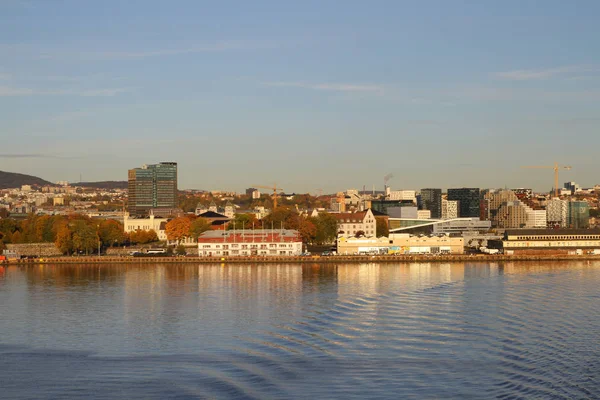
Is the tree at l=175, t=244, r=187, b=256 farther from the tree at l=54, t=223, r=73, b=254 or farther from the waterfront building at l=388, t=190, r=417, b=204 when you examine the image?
the waterfront building at l=388, t=190, r=417, b=204

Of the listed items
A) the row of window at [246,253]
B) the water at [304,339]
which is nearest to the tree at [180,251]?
the row of window at [246,253]

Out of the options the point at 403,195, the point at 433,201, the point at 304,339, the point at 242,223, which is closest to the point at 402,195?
the point at 403,195

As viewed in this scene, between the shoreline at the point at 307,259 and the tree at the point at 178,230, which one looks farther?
the tree at the point at 178,230

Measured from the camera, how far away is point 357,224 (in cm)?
3416

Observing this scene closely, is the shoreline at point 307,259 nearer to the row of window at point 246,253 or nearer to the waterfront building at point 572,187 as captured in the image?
the row of window at point 246,253

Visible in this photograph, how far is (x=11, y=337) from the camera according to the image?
1167 centimetres

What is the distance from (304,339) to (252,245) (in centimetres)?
1649

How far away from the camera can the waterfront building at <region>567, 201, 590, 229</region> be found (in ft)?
159

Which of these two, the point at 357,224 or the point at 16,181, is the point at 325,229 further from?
the point at 16,181

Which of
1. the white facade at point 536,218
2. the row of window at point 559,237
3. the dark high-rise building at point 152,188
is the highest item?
the dark high-rise building at point 152,188

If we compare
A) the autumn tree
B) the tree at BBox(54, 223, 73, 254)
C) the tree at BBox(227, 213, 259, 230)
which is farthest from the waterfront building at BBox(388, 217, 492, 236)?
the tree at BBox(54, 223, 73, 254)

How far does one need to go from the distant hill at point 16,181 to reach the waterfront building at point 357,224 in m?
88.7

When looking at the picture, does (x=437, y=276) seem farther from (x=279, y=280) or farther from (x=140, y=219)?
(x=140, y=219)

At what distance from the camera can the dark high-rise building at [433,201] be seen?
57438 millimetres
